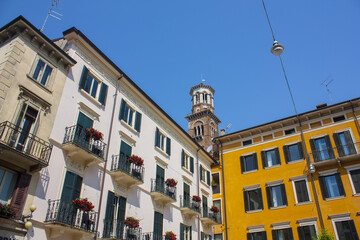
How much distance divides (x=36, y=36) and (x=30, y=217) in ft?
28.5

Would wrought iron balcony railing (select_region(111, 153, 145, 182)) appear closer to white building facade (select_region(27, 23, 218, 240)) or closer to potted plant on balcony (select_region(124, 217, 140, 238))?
white building facade (select_region(27, 23, 218, 240))

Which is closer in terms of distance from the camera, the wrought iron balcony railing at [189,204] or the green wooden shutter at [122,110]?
the green wooden shutter at [122,110]

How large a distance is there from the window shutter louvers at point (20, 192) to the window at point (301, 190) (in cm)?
2049

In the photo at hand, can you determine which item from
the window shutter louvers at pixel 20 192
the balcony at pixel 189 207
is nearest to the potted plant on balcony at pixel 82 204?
the window shutter louvers at pixel 20 192

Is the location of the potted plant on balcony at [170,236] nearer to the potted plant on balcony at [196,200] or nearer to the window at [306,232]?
the potted plant on balcony at [196,200]

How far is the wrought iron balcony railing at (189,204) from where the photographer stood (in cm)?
2391

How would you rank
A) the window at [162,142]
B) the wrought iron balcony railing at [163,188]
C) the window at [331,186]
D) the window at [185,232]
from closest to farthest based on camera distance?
1. the wrought iron balcony railing at [163,188]
2. the window at [185,232]
3. the window at [331,186]
4. the window at [162,142]

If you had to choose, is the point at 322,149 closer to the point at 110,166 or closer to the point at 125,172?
the point at 125,172

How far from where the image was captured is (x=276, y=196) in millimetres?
25922

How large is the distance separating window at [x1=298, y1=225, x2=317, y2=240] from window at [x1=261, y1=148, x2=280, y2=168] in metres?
5.87

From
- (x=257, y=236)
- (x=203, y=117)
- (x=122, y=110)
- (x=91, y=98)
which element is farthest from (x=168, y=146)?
(x=203, y=117)

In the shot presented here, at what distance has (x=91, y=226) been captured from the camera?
49.5 ft

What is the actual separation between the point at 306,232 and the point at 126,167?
49.8 feet

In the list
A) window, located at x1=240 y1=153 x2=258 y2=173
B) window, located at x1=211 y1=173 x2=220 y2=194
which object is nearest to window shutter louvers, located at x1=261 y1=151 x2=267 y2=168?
window, located at x1=240 y1=153 x2=258 y2=173
